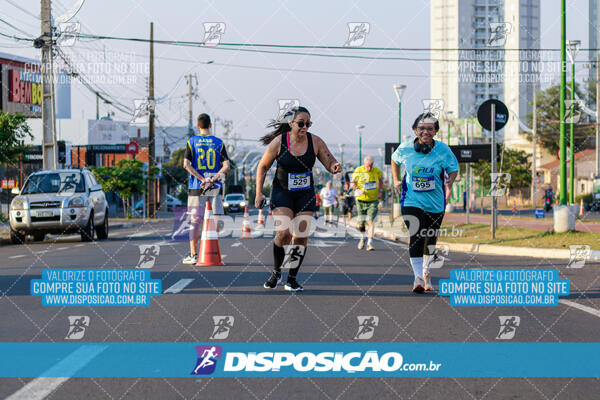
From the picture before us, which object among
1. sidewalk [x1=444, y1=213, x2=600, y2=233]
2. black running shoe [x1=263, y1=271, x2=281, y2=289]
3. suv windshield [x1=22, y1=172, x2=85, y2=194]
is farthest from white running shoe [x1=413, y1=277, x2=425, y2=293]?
suv windshield [x1=22, y1=172, x2=85, y2=194]

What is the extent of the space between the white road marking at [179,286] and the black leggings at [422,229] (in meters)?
2.54

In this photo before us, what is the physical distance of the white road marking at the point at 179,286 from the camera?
7.92m

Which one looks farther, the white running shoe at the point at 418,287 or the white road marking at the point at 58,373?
the white running shoe at the point at 418,287

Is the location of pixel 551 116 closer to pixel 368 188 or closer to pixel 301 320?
pixel 368 188

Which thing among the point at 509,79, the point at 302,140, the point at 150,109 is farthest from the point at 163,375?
the point at 509,79

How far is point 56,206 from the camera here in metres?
17.4

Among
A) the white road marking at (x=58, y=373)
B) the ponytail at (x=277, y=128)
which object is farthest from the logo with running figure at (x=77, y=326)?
the ponytail at (x=277, y=128)

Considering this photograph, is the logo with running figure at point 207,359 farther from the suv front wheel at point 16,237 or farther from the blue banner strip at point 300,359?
the suv front wheel at point 16,237

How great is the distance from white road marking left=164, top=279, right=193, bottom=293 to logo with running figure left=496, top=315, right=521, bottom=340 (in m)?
3.40

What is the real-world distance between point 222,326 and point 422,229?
3.11 metres

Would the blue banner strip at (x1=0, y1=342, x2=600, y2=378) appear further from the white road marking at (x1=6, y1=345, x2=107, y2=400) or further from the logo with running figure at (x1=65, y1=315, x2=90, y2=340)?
the logo with running figure at (x1=65, y1=315, x2=90, y2=340)

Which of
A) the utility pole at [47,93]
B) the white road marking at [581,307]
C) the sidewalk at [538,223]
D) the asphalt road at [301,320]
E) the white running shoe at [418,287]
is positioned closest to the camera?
the asphalt road at [301,320]

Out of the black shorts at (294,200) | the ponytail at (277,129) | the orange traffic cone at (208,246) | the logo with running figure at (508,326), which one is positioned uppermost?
the ponytail at (277,129)

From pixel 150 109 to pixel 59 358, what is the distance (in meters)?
33.6
